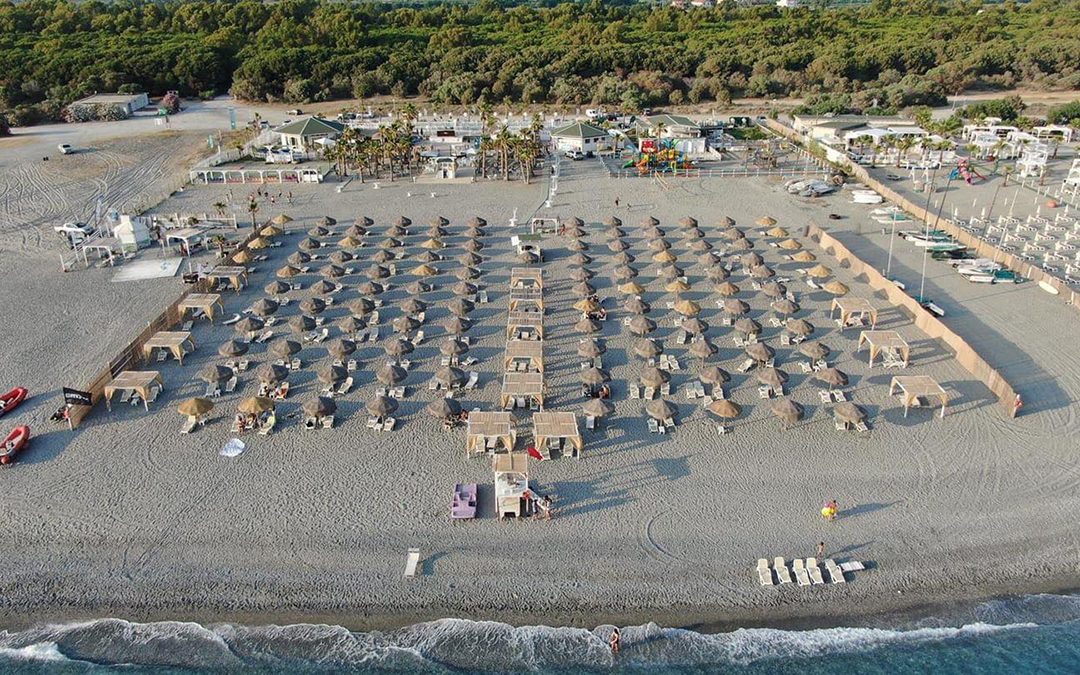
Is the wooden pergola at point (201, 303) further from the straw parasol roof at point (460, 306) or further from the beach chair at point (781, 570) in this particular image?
the beach chair at point (781, 570)

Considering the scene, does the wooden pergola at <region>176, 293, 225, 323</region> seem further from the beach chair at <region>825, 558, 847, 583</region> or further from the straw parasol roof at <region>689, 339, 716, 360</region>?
the beach chair at <region>825, 558, 847, 583</region>

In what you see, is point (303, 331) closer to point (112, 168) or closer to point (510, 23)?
point (112, 168)

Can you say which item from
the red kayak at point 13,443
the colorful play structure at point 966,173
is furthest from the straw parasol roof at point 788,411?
the colorful play structure at point 966,173

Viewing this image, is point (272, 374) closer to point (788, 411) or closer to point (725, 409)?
point (725, 409)

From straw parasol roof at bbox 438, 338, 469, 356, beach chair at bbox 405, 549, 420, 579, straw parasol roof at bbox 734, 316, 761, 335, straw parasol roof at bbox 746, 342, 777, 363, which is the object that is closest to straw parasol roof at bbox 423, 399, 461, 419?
straw parasol roof at bbox 438, 338, 469, 356

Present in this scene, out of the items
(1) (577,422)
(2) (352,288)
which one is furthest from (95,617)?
(2) (352,288)

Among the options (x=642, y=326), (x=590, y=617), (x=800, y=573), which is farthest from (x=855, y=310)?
(x=590, y=617)
